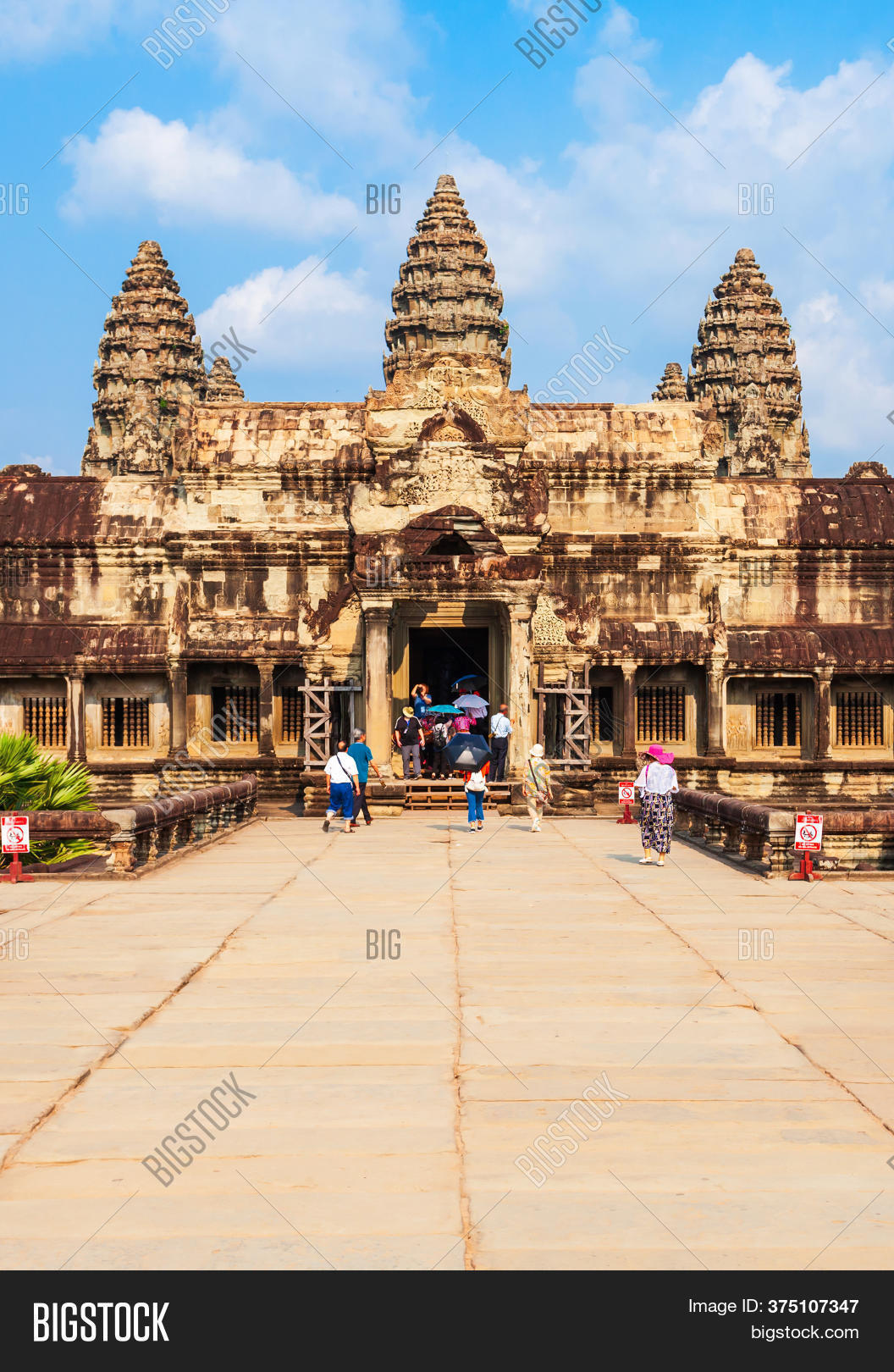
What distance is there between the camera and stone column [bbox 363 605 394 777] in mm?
25422

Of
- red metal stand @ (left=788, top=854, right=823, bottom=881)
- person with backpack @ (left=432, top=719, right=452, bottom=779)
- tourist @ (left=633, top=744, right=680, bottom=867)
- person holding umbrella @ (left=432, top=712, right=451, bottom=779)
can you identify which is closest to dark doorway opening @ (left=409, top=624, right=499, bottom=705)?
person holding umbrella @ (left=432, top=712, right=451, bottom=779)

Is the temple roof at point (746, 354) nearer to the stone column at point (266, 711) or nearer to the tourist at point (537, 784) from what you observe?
the stone column at point (266, 711)

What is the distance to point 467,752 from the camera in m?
20.4

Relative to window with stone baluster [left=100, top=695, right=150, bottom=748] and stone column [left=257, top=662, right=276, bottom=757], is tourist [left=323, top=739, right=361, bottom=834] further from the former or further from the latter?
window with stone baluster [left=100, top=695, right=150, bottom=748]

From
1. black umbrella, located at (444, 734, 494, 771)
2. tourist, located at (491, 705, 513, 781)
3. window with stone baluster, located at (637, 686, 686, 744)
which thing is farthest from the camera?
window with stone baluster, located at (637, 686, 686, 744)

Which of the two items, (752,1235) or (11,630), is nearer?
(752,1235)

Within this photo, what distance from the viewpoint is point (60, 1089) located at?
6.79 metres

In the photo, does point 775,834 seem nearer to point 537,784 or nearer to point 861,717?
point 537,784

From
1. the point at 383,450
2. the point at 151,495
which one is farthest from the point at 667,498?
the point at 151,495

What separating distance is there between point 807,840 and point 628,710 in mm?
14054

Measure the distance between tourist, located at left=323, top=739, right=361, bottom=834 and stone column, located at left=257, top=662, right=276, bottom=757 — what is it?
7068mm
